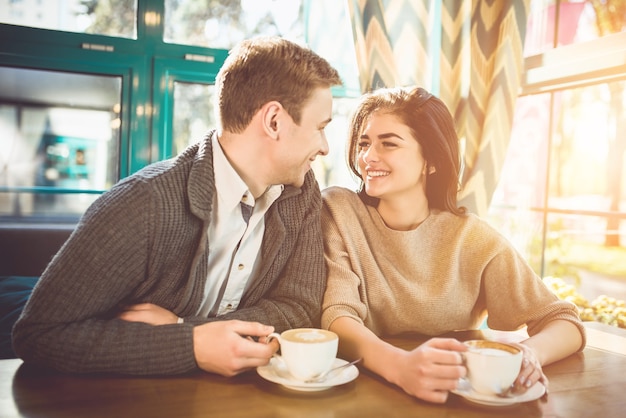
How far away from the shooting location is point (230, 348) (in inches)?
35.3

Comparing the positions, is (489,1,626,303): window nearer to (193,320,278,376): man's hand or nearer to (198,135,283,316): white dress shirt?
(198,135,283,316): white dress shirt

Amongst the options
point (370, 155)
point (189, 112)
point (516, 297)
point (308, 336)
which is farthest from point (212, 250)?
point (189, 112)

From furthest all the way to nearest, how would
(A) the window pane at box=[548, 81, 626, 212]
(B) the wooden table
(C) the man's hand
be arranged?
1. (A) the window pane at box=[548, 81, 626, 212]
2. (C) the man's hand
3. (B) the wooden table

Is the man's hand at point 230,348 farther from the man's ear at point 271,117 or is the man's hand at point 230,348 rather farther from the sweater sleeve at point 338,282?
the man's ear at point 271,117

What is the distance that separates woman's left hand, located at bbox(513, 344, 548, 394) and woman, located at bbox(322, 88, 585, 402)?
210mm

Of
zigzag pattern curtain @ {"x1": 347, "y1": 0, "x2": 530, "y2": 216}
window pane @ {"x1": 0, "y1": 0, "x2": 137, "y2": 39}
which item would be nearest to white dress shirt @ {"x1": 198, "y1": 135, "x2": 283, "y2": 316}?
zigzag pattern curtain @ {"x1": 347, "y1": 0, "x2": 530, "y2": 216}

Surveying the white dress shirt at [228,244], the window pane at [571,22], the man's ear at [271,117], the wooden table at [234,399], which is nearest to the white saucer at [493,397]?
the wooden table at [234,399]

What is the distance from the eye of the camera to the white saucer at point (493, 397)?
83 cm

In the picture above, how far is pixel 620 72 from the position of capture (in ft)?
6.73

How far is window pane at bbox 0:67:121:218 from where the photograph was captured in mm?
2375

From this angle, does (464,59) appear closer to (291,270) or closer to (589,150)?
(589,150)

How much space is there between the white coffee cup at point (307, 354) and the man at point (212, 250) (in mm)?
64

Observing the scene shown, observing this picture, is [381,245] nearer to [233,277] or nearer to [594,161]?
[233,277]

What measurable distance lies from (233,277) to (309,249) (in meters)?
0.19
